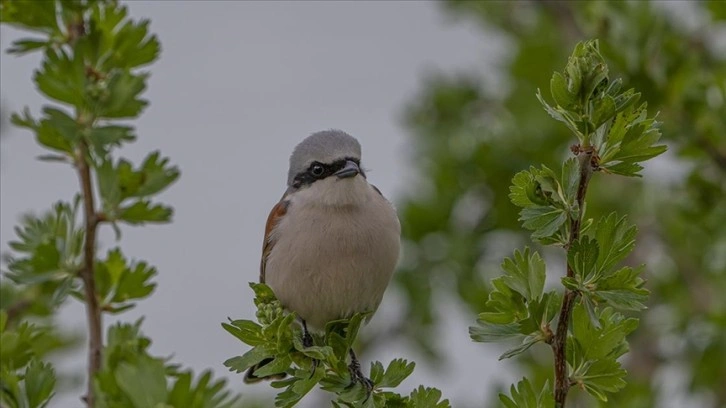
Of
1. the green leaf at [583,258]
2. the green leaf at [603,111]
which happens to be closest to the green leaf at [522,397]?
the green leaf at [583,258]

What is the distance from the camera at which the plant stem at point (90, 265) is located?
2.01 m

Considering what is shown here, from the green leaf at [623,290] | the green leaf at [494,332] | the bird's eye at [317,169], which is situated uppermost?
the bird's eye at [317,169]

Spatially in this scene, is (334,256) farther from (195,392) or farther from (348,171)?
(195,392)

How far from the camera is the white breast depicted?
2.75 m

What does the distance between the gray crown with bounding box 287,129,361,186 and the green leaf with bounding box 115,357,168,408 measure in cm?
130

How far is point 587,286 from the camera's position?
5.51 feet

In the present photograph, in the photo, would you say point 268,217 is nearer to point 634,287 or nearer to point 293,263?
point 293,263

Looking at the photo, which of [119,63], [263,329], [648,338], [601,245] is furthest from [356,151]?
[648,338]

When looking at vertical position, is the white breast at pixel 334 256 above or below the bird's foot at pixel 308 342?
above

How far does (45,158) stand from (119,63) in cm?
28

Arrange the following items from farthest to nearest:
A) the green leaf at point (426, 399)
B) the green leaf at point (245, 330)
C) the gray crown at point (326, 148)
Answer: the gray crown at point (326, 148) < the green leaf at point (245, 330) < the green leaf at point (426, 399)

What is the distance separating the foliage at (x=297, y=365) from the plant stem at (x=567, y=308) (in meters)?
0.32

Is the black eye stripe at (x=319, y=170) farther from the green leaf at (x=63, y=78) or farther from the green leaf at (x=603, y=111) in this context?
the green leaf at (x=603, y=111)

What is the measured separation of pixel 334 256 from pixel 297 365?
0.77 metres
